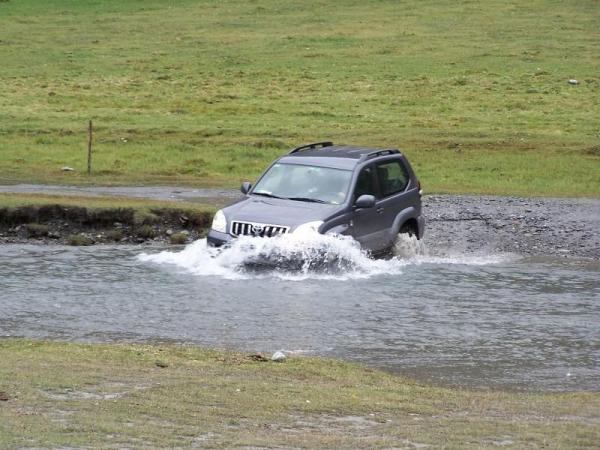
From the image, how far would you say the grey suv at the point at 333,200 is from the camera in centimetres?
1602

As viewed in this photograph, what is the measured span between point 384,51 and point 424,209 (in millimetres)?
27155

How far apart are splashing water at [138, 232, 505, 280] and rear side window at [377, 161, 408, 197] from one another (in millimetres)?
1228

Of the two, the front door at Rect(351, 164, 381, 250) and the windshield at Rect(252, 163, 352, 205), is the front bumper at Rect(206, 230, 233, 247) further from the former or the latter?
the front door at Rect(351, 164, 381, 250)

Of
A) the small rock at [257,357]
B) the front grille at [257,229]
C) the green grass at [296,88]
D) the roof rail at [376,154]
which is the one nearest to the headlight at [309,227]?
the front grille at [257,229]

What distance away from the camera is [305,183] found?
17.1 meters

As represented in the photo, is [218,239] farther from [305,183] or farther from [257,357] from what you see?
[257,357]

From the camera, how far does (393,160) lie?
59.6 ft

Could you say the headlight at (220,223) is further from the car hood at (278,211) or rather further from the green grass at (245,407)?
the green grass at (245,407)

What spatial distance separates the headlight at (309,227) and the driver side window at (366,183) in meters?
1.18

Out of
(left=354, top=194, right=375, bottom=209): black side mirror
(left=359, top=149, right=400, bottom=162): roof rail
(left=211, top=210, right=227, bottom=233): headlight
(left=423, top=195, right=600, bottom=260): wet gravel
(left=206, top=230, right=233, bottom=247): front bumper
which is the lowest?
(left=423, top=195, right=600, bottom=260): wet gravel

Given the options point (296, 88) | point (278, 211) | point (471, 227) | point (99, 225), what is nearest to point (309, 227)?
point (278, 211)

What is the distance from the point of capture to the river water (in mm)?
12352

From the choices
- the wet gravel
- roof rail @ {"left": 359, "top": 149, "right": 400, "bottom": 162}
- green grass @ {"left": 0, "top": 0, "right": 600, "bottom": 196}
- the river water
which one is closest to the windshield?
roof rail @ {"left": 359, "top": 149, "right": 400, "bottom": 162}

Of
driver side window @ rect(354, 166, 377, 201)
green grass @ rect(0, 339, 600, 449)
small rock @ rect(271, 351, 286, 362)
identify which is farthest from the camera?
driver side window @ rect(354, 166, 377, 201)
